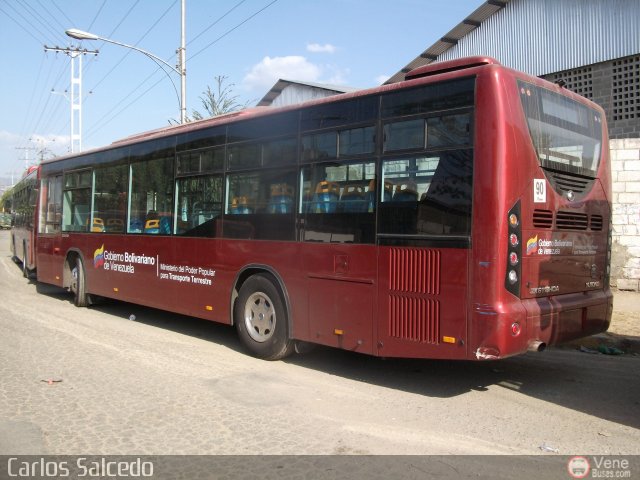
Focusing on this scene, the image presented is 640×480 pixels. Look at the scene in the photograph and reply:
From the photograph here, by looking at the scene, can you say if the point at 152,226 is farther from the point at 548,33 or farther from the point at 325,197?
the point at 548,33

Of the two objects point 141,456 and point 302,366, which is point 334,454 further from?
point 302,366

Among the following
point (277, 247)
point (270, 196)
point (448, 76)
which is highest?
point (448, 76)

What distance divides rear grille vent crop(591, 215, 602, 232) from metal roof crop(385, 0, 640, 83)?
25.4ft

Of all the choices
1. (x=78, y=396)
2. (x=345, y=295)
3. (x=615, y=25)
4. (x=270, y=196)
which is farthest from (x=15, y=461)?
(x=615, y=25)

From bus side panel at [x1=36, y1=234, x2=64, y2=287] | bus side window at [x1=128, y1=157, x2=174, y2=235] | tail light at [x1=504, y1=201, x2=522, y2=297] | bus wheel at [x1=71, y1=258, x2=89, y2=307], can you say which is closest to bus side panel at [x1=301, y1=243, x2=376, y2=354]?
tail light at [x1=504, y1=201, x2=522, y2=297]

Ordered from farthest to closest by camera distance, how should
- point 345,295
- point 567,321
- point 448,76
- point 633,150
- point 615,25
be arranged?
point 615,25, point 633,150, point 345,295, point 567,321, point 448,76

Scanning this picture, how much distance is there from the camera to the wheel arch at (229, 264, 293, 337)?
6.53 metres

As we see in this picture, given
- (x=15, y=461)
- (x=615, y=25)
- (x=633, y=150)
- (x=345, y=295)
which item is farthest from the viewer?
(x=615, y=25)

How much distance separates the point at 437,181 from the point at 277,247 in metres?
2.30

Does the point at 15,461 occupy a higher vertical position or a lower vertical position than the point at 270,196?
lower

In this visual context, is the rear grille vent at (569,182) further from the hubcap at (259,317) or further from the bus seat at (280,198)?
the hubcap at (259,317)

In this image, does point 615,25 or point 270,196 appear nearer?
point 270,196

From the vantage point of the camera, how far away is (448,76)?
5.14m

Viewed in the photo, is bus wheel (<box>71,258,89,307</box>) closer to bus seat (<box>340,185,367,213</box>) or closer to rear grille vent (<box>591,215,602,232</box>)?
bus seat (<box>340,185,367,213</box>)
